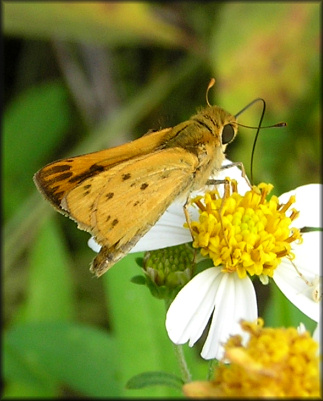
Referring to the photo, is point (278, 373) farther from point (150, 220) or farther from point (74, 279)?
point (74, 279)

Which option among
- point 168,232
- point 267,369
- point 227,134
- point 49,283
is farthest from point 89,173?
point 49,283

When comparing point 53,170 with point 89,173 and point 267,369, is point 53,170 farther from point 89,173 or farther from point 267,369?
point 267,369

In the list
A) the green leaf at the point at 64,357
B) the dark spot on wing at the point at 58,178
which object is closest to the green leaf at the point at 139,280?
the dark spot on wing at the point at 58,178

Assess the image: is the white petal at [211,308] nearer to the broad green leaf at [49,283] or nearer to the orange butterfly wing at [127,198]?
the orange butterfly wing at [127,198]

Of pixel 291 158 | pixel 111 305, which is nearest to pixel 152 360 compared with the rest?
pixel 111 305

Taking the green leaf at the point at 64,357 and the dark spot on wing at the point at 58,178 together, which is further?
the green leaf at the point at 64,357
